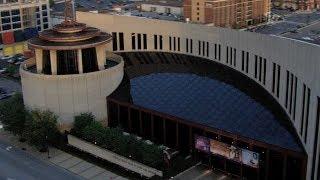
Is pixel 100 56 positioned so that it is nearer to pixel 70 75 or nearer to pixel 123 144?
pixel 70 75

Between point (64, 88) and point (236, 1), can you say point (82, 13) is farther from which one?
point (236, 1)

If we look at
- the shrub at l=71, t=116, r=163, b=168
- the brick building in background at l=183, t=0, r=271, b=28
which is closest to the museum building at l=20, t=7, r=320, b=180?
the shrub at l=71, t=116, r=163, b=168

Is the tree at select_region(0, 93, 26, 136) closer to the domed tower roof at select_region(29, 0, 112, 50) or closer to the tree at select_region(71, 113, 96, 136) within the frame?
the tree at select_region(71, 113, 96, 136)

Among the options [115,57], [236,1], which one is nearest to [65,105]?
[115,57]

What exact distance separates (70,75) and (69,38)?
6.67m

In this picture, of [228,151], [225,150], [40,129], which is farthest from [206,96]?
[40,129]

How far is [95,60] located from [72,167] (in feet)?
70.3

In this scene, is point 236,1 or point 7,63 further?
point 236,1

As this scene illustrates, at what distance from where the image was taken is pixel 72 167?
72000 millimetres

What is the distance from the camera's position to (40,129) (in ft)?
244

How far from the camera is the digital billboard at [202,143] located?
66750 millimetres

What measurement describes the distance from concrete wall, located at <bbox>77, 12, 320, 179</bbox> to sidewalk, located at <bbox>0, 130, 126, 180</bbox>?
2640 cm

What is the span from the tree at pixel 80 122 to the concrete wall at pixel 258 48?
26442 millimetres

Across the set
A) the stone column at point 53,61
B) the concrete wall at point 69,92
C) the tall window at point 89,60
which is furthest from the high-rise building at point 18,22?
the tall window at point 89,60
